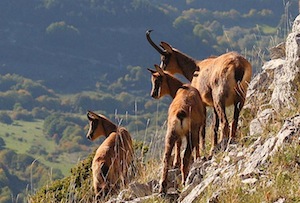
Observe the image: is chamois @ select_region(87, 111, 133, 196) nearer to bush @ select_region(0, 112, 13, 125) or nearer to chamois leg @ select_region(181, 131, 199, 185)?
chamois leg @ select_region(181, 131, 199, 185)

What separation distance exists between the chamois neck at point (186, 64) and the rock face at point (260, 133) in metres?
1.89

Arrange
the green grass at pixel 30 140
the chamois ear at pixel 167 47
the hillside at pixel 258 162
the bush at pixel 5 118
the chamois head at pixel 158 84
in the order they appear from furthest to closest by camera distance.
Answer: the bush at pixel 5 118 → the green grass at pixel 30 140 → the chamois ear at pixel 167 47 → the chamois head at pixel 158 84 → the hillside at pixel 258 162

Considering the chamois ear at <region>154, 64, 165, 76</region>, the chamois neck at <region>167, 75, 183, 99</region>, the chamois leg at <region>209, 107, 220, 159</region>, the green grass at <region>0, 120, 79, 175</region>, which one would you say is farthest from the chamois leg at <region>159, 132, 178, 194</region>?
the green grass at <region>0, 120, 79, 175</region>

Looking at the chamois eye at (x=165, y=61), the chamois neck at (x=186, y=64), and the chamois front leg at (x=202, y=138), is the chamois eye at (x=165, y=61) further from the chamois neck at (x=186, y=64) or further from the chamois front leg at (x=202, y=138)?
the chamois front leg at (x=202, y=138)

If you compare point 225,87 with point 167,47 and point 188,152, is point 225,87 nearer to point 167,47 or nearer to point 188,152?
point 188,152

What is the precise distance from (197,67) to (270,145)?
14.2 feet

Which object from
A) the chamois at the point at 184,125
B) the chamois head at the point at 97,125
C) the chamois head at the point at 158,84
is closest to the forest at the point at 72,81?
the chamois head at the point at 97,125

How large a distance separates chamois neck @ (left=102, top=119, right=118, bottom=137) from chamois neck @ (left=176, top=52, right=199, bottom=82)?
6.36 ft

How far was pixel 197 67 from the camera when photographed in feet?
37.5

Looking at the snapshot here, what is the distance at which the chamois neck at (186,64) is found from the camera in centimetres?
1232

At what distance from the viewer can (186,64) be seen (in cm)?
1238

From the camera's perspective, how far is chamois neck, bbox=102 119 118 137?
45.0ft

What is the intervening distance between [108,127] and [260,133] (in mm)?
5634

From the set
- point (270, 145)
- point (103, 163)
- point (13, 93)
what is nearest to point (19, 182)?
point (103, 163)
